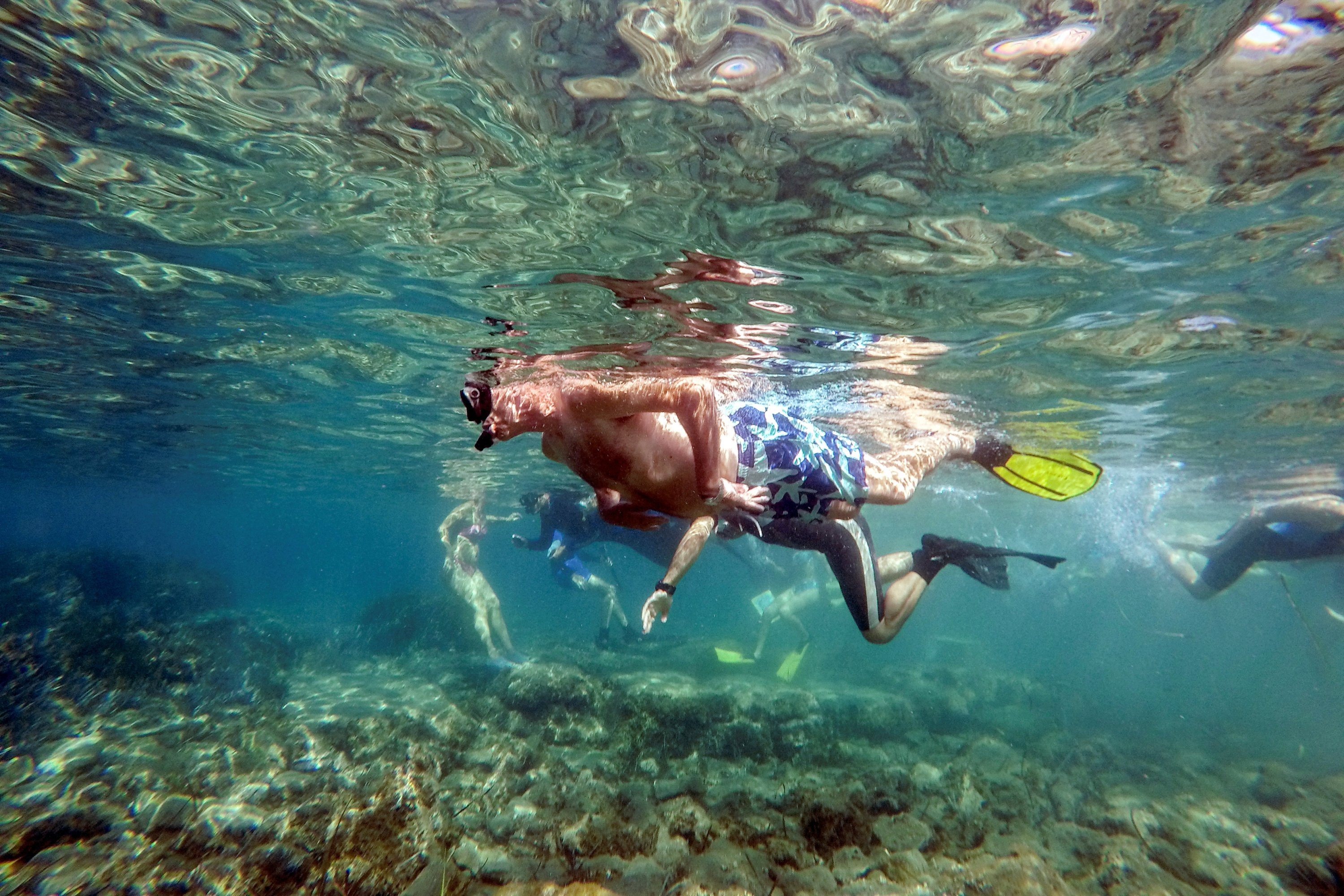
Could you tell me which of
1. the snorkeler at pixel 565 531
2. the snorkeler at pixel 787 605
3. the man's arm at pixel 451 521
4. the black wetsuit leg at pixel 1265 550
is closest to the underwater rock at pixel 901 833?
the snorkeler at pixel 565 531

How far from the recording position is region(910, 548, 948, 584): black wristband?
305 inches

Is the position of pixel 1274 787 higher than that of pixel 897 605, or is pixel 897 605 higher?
pixel 897 605

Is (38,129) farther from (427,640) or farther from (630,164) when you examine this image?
(427,640)

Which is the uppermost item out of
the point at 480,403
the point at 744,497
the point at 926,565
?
the point at 480,403

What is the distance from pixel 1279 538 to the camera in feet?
45.0

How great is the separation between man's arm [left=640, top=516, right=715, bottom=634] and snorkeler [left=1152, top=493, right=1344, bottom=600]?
16.6m

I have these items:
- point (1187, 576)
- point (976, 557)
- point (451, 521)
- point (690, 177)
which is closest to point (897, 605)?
point (976, 557)

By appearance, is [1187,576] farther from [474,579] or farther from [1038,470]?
[474,579]

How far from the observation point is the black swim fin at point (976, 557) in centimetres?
743

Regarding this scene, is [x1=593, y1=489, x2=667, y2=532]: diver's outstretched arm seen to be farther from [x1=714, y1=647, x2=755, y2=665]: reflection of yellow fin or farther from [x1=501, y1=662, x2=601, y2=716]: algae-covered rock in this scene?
[x1=714, y1=647, x2=755, y2=665]: reflection of yellow fin

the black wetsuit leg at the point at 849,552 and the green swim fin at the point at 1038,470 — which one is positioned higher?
the green swim fin at the point at 1038,470

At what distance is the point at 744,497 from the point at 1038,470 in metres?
5.62

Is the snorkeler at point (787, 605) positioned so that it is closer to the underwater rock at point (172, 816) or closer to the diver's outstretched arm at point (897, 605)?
the diver's outstretched arm at point (897, 605)

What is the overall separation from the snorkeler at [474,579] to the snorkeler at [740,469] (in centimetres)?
1418
